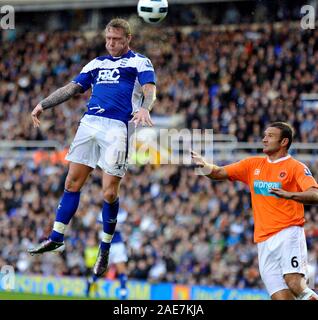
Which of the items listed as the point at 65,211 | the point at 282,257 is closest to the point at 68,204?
the point at 65,211

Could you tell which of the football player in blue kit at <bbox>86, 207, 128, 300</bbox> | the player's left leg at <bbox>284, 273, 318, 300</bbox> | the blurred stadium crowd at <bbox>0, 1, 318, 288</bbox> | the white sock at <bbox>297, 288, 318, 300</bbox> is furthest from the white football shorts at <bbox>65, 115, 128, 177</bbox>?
the blurred stadium crowd at <bbox>0, 1, 318, 288</bbox>

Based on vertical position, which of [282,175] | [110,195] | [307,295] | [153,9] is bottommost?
[307,295]

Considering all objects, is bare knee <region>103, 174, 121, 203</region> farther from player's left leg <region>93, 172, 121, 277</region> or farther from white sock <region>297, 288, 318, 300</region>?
white sock <region>297, 288, 318, 300</region>

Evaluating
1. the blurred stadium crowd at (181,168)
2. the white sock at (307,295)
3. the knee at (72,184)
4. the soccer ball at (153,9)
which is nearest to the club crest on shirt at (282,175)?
the white sock at (307,295)

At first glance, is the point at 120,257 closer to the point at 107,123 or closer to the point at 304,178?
the point at 107,123

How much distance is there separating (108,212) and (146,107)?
1545 mm

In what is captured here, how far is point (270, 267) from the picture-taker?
9.45 m

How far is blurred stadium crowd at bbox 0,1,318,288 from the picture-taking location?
65.5 ft

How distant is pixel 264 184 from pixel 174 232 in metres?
11.1

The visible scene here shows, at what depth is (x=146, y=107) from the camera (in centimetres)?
956

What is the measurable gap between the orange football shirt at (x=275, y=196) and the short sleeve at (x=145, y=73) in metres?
1.61

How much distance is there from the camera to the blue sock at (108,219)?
10.4 meters
